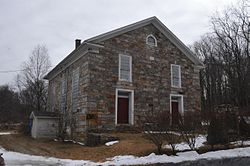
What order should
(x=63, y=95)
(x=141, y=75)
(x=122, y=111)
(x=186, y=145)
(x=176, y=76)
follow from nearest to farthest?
(x=186, y=145), (x=122, y=111), (x=141, y=75), (x=176, y=76), (x=63, y=95)

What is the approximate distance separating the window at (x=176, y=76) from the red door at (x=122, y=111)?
3924 millimetres

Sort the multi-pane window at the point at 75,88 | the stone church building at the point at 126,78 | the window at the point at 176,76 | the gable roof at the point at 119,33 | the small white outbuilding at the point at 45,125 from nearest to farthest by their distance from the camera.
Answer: the stone church building at the point at 126,78 < the gable roof at the point at 119,33 < the multi-pane window at the point at 75,88 < the window at the point at 176,76 < the small white outbuilding at the point at 45,125

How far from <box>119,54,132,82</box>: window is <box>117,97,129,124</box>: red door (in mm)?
1343

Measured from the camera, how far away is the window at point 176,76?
18.8 metres

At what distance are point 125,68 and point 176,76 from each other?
414 centimetres

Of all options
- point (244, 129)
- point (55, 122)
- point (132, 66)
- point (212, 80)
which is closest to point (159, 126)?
point (244, 129)

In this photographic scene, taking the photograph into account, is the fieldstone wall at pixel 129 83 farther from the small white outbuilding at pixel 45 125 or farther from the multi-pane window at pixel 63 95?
the small white outbuilding at pixel 45 125

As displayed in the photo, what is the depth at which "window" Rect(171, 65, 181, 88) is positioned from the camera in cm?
1883

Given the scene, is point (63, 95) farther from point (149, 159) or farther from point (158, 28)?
point (149, 159)

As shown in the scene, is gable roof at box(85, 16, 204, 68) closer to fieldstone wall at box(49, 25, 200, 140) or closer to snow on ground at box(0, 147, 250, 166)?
fieldstone wall at box(49, 25, 200, 140)

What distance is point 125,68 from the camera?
17.0 meters

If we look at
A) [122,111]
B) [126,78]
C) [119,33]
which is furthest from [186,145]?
[119,33]

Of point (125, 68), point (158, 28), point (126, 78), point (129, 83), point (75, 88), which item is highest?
point (158, 28)

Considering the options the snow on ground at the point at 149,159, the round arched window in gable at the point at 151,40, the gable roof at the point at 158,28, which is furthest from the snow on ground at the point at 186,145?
the round arched window in gable at the point at 151,40
